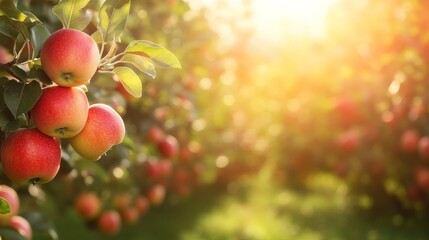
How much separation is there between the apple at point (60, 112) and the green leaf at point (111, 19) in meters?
0.16

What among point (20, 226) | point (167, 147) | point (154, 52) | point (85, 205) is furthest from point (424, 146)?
point (154, 52)

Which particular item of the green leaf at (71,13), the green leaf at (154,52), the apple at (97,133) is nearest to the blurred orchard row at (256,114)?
the green leaf at (71,13)

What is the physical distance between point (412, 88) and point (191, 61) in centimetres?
195

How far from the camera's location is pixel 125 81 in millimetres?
1500

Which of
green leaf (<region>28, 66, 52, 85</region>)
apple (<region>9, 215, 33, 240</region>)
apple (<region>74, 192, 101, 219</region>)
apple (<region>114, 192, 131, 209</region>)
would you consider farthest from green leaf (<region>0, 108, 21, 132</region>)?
apple (<region>114, 192, 131, 209</region>)

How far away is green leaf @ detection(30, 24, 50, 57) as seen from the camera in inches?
57.6

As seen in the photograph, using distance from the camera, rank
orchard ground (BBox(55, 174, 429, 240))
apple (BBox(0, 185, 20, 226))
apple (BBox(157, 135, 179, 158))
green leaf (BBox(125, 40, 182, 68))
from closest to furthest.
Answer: green leaf (BBox(125, 40, 182, 68)), apple (BBox(0, 185, 20, 226)), apple (BBox(157, 135, 179, 158)), orchard ground (BBox(55, 174, 429, 240))

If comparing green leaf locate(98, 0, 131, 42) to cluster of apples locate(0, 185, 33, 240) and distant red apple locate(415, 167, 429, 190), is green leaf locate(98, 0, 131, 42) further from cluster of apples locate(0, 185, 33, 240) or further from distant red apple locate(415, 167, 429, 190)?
distant red apple locate(415, 167, 429, 190)

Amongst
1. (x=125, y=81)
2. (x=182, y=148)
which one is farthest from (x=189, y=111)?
(x=125, y=81)

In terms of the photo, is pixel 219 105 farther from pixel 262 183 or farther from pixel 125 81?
pixel 262 183

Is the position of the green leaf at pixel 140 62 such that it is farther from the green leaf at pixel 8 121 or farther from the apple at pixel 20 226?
the apple at pixel 20 226

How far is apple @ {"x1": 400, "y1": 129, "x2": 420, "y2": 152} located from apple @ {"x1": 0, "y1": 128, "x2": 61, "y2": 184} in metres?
3.92

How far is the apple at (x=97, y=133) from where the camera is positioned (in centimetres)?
145

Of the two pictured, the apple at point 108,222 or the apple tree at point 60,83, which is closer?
the apple tree at point 60,83
